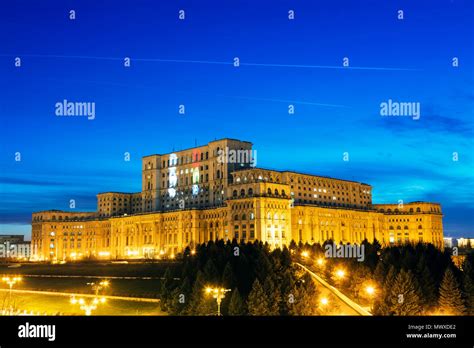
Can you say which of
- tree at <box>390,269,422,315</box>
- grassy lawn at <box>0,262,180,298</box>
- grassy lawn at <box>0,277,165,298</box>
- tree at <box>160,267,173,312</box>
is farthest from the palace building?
tree at <box>390,269,422,315</box>

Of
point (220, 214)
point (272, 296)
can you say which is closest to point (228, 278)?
point (272, 296)

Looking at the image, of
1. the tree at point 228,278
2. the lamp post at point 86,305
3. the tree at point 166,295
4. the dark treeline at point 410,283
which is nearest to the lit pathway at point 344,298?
the dark treeline at point 410,283

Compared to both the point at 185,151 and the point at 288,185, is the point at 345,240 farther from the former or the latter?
the point at 185,151

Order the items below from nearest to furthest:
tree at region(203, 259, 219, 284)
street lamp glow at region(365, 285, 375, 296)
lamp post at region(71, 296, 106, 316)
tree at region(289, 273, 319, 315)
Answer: lamp post at region(71, 296, 106, 316) < tree at region(289, 273, 319, 315) < tree at region(203, 259, 219, 284) < street lamp glow at region(365, 285, 375, 296)

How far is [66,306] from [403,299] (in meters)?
46.8

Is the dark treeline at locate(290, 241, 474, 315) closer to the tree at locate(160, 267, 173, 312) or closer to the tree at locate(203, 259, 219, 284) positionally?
the tree at locate(203, 259, 219, 284)

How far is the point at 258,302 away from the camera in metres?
55.4

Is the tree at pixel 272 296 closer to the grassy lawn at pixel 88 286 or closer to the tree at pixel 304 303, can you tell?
the tree at pixel 304 303

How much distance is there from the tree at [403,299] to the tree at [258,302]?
12881 mm

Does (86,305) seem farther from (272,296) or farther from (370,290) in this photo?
(370,290)

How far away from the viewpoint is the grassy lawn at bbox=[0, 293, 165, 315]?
228 feet
